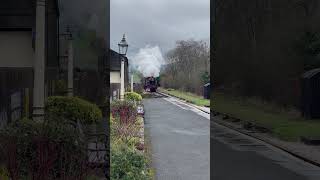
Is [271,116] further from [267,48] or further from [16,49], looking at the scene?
[16,49]

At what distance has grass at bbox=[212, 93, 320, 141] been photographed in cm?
1598

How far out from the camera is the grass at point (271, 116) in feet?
52.4

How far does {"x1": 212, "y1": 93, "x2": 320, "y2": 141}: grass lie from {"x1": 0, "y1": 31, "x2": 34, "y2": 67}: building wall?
850 centimetres

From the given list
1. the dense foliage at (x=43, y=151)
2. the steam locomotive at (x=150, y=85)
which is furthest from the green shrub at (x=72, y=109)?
the steam locomotive at (x=150, y=85)

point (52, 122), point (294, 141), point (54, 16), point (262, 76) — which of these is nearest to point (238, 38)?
point (262, 76)

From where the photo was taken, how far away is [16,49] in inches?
353

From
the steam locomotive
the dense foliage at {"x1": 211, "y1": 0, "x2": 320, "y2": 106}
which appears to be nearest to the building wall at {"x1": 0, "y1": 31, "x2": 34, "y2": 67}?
the dense foliage at {"x1": 211, "y1": 0, "x2": 320, "y2": 106}

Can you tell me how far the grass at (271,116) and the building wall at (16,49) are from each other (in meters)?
8.50

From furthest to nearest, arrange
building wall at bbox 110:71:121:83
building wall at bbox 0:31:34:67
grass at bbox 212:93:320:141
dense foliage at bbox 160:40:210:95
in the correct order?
1. dense foliage at bbox 160:40:210:95
2. building wall at bbox 110:71:121:83
3. grass at bbox 212:93:320:141
4. building wall at bbox 0:31:34:67

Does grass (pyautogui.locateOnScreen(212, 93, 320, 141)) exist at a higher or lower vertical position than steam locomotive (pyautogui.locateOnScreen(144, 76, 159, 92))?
lower

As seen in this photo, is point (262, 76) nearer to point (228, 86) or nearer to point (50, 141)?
point (228, 86)

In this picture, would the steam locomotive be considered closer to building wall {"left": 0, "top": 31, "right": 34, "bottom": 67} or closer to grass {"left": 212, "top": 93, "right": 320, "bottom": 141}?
grass {"left": 212, "top": 93, "right": 320, "bottom": 141}

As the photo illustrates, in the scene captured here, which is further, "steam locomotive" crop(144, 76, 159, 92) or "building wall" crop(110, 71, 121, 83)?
"steam locomotive" crop(144, 76, 159, 92)

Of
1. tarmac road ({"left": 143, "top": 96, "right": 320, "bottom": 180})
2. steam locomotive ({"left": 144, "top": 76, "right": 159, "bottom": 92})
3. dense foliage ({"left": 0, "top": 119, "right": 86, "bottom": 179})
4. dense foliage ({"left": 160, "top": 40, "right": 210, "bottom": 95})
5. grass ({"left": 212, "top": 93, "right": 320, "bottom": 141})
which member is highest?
dense foliage ({"left": 160, "top": 40, "right": 210, "bottom": 95})
